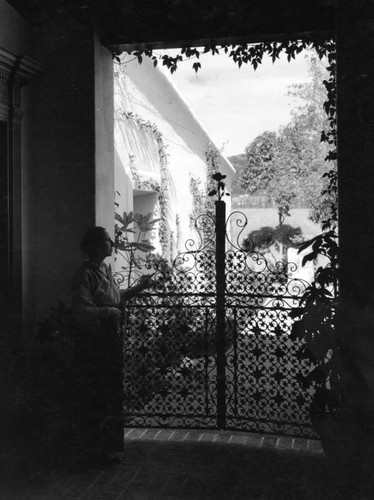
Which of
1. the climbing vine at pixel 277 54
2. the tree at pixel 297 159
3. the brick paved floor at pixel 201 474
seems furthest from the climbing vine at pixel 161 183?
the tree at pixel 297 159

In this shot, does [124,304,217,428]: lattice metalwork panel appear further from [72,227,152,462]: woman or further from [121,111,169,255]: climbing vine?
[121,111,169,255]: climbing vine

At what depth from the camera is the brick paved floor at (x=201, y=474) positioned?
14.4 feet

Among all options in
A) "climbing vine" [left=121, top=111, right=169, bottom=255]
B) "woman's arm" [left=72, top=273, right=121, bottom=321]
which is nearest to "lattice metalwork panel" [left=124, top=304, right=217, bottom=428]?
"woman's arm" [left=72, top=273, right=121, bottom=321]

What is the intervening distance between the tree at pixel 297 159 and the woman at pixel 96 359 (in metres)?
14.0

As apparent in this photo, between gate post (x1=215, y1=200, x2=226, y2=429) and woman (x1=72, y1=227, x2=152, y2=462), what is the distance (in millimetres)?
1106

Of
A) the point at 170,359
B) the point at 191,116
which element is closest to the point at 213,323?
the point at 170,359

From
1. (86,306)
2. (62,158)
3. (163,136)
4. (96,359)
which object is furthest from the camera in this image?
(163,136)

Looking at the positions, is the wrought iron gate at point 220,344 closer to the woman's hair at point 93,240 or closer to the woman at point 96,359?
the woman at point 96,359

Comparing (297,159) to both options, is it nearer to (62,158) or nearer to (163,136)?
(163,136)

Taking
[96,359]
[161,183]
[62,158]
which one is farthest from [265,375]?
[161,183]

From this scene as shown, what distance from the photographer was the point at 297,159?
21797 millimetres

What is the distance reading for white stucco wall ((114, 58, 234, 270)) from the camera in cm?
939

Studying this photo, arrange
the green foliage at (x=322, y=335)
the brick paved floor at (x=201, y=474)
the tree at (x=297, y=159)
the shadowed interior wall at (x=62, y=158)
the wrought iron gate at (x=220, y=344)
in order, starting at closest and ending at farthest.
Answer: the brick paved floor at (x=201, y=474) < the green foliage at (x=322, y=335) < the shadowed interior wall at (x=62, y=158) < the wrought iron gate at (x=220, y=344) < the tree at (x=297, y=159)

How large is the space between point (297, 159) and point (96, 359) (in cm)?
1772
